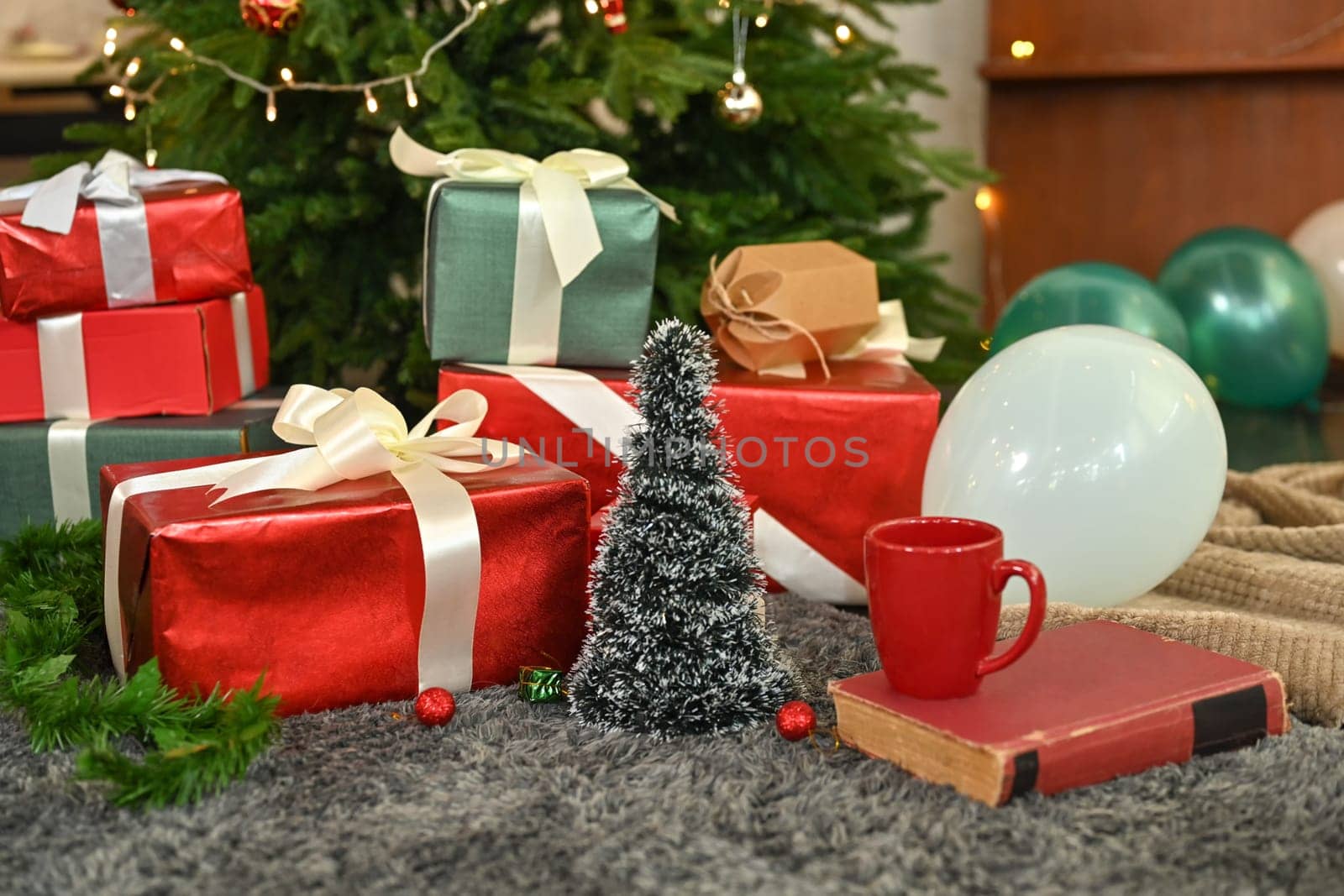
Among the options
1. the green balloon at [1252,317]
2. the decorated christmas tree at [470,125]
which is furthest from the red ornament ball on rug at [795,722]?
the green balloon at [1252,317]

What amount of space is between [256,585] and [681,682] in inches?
12.0

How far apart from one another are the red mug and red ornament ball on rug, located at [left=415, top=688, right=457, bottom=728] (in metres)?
0.31

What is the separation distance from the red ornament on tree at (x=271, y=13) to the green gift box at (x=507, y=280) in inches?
15.4

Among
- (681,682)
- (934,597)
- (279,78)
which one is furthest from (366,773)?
(279,78)

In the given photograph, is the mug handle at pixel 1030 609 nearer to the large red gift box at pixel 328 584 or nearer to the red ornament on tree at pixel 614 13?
the large red gift box at pixel 328 584

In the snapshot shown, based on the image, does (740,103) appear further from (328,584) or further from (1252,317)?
(1252,317)

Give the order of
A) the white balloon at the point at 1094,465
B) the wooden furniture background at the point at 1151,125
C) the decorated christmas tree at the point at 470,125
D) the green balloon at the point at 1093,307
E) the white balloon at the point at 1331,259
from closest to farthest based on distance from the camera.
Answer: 1. the white balloon at the point at 1094,465
2. the decorated christmas tree at the point at 470,125
3. the green balloon at the point at 1093,307
4. the white balloon at the point at 1331,259
5. the wooden furniture background at the point at 1151,125

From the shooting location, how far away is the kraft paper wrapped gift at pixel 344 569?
0.90 metres

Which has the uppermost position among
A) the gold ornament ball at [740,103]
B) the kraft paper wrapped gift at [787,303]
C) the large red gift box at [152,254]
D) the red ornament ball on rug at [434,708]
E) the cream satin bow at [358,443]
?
the gold ornament ball at [740,103]

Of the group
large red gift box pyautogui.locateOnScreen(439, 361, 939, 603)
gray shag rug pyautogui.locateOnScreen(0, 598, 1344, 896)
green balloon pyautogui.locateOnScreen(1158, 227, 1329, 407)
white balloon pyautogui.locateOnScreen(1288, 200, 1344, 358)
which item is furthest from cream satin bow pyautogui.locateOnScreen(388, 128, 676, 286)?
white balloon pyautogui.locateOnScreen(1288, 200, 1344, 358)

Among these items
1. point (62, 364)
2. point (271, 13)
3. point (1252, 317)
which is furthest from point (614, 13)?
point (1252, 317)

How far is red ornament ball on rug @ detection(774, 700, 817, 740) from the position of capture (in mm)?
890

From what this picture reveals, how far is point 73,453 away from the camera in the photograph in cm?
125

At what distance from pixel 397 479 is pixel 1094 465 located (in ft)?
1.78
